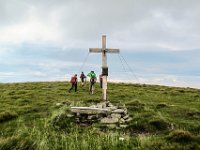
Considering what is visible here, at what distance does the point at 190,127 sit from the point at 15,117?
40.1 ft

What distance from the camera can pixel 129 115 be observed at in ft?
77.7

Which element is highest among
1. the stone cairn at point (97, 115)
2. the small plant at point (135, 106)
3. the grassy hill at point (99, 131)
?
the small plant at point (135, 106)

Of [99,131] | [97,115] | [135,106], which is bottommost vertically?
[99,131]

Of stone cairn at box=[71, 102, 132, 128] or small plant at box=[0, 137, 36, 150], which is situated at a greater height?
stone cairn at box=[71, 102, 132, 128]

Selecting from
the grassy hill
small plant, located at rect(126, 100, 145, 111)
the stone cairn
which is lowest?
the grassy hill

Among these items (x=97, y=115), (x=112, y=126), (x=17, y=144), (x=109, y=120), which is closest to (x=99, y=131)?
(x=112, y=126)

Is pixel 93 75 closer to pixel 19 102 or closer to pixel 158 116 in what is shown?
pixel 19 102

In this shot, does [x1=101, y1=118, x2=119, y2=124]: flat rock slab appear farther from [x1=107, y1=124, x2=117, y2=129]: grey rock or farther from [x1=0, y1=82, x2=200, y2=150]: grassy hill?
[x1=0, y1=82, x2=200, y2=150]: grassy hill

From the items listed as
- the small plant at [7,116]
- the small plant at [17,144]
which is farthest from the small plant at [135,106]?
the small plant at [17,144]

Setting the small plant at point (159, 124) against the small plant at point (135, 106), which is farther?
the small plant at point (135, 106)

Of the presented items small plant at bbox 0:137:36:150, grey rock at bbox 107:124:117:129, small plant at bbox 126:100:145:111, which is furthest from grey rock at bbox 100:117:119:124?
small plant at bbox 0:137:36:150

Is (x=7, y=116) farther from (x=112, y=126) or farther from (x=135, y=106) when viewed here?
(x=135, y=106)

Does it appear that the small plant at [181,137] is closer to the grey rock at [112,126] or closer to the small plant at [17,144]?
the grey rock at [112,126]

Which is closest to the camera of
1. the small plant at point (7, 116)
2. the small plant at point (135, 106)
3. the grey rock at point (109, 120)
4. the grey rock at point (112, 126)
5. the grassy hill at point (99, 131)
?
the grassy hill at point (99, 131)
